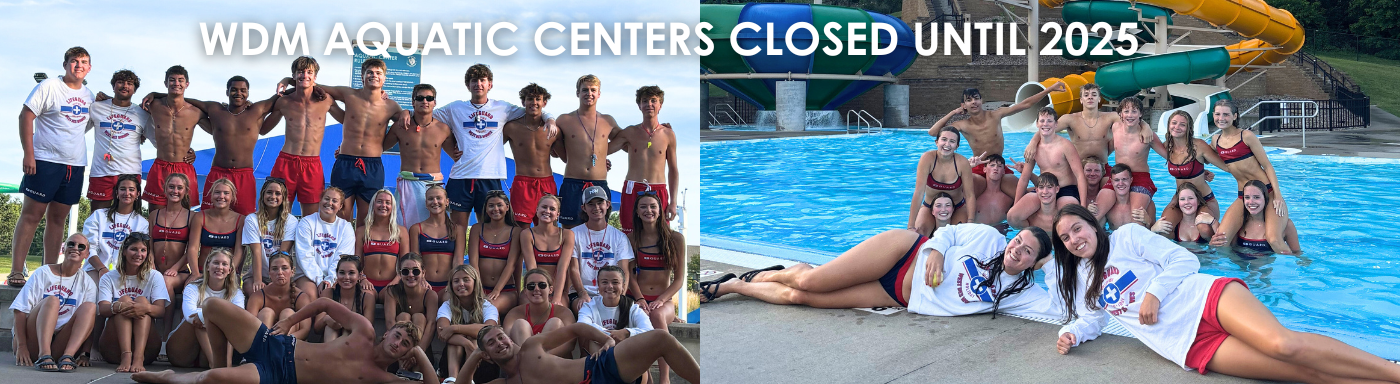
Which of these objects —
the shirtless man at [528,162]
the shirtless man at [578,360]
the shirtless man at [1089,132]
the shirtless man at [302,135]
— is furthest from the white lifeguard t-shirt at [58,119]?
the shirtless man at [1089,132]

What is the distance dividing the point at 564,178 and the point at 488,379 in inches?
71.4

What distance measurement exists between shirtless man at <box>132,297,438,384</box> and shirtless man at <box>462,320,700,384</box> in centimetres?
41

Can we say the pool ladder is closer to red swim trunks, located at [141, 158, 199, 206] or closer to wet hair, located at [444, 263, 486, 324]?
red swim trunks, located at [141, 158, 199, 206]

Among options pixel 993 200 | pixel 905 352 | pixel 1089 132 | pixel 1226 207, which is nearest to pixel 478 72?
pixel 905 352

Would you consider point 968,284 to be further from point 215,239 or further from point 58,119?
point 58,119

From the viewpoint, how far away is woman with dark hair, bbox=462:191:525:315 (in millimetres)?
5523

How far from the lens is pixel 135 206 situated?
558 centimetres

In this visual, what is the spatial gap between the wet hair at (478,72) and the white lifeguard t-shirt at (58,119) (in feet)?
7.62

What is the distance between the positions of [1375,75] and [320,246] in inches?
1381

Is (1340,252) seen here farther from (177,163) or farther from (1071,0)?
(1071,0)

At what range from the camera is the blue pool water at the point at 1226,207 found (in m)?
6.46

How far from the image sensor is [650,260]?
225 inches

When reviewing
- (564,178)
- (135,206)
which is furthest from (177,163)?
(564,178)

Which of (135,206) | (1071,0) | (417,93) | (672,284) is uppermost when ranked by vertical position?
(1071,0)
